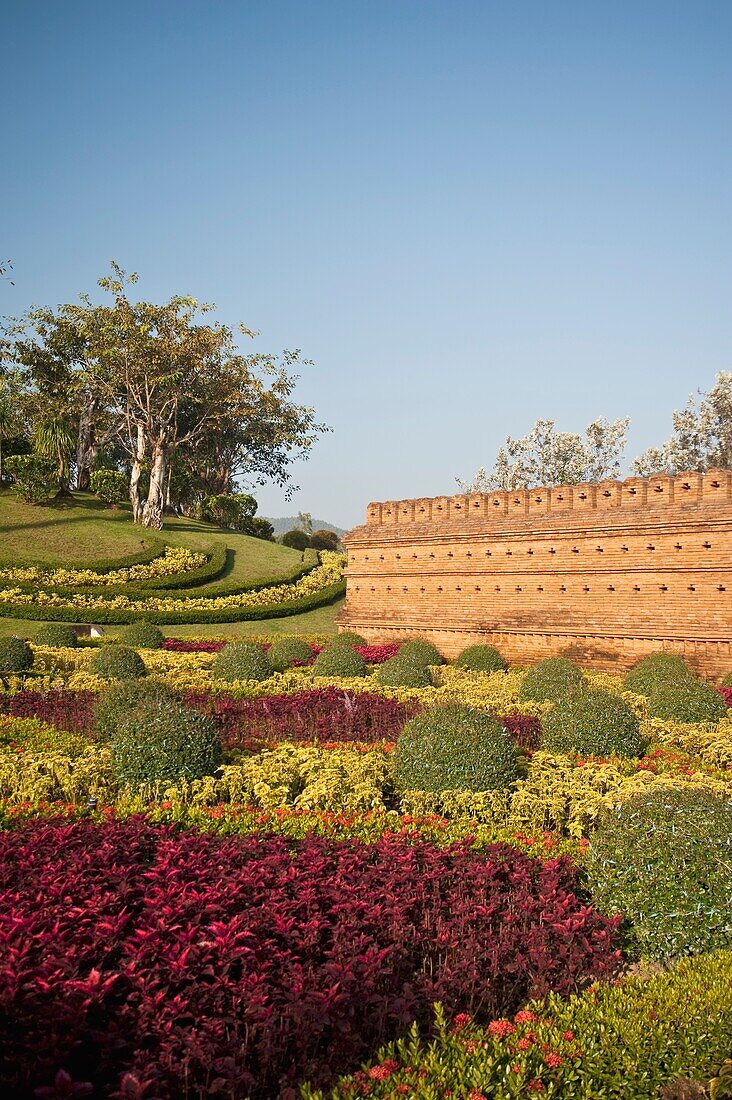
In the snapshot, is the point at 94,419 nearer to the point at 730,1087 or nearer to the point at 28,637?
the point at 28,637

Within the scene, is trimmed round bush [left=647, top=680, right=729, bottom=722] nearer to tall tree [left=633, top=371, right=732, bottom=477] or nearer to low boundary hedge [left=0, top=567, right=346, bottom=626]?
low boundary hedge [left=0, top=567, right=346, bottom=626]

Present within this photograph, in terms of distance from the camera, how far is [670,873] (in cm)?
555

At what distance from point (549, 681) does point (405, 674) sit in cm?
259

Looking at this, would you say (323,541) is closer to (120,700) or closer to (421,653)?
(421,653)

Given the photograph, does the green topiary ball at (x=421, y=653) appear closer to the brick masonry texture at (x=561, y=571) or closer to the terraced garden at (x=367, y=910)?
the brick masonry texture at (x=561, y=571)

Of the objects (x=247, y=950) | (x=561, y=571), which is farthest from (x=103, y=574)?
(x=247, y=950)

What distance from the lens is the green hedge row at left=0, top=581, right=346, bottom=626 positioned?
910 inches

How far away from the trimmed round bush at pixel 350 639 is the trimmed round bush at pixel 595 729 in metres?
9.71

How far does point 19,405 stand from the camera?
4678cm

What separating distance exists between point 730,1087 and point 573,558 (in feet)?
45.6

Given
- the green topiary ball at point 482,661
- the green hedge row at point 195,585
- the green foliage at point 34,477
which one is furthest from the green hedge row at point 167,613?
the green foliage at point 34,477

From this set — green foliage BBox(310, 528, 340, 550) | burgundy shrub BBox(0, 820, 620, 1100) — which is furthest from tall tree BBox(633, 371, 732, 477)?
burgundy shrub BBox(0, 820, 620, 1100)

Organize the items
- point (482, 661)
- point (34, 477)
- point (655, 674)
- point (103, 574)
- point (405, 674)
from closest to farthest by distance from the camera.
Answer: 1. point (655, 674)
2. point (405, 674)
3. point (482, 661)
4. point (103, 574)
5. point (34, 477)

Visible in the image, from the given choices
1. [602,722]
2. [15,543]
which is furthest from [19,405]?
[602,722]
